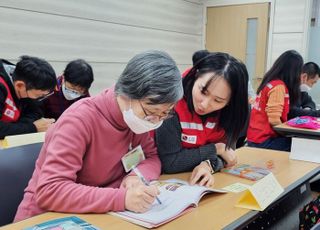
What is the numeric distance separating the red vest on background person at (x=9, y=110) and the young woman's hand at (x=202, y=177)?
1.31 m

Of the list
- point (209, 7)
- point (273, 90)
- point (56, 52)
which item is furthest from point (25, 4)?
point (209, 7)

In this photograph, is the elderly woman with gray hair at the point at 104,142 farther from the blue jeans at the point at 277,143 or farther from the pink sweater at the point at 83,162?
the blue jeans at the point at 277,143

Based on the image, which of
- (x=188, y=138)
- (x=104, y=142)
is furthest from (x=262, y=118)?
(x=104, y=142)

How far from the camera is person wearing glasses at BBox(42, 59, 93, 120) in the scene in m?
2.58

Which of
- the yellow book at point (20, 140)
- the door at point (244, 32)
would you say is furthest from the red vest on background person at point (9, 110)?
the door at point (244, 32)

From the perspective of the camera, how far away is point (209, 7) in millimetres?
5359

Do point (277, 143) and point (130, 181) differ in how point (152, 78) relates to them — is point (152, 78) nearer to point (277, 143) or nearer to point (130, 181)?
point (130, 181)

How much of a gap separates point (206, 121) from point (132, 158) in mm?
419

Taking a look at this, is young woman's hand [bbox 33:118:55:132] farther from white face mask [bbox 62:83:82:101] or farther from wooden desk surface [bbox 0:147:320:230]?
wooden desk surface [bbox 0:147:320:230]

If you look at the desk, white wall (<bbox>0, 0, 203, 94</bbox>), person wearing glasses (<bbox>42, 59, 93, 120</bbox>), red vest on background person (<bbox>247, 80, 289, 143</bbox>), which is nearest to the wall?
white wall (<bbox>0, 0, 203, 94</bbox>)

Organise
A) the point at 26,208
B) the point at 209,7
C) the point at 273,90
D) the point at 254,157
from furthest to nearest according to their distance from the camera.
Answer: the point at 209,7
the point at 273,90
the point at 254,157
the point at 26,208

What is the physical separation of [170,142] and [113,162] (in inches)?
13.0

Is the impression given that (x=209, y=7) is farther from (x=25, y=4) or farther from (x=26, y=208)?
(x=26, y=208)

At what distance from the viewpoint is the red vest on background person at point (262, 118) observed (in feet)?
8.68
